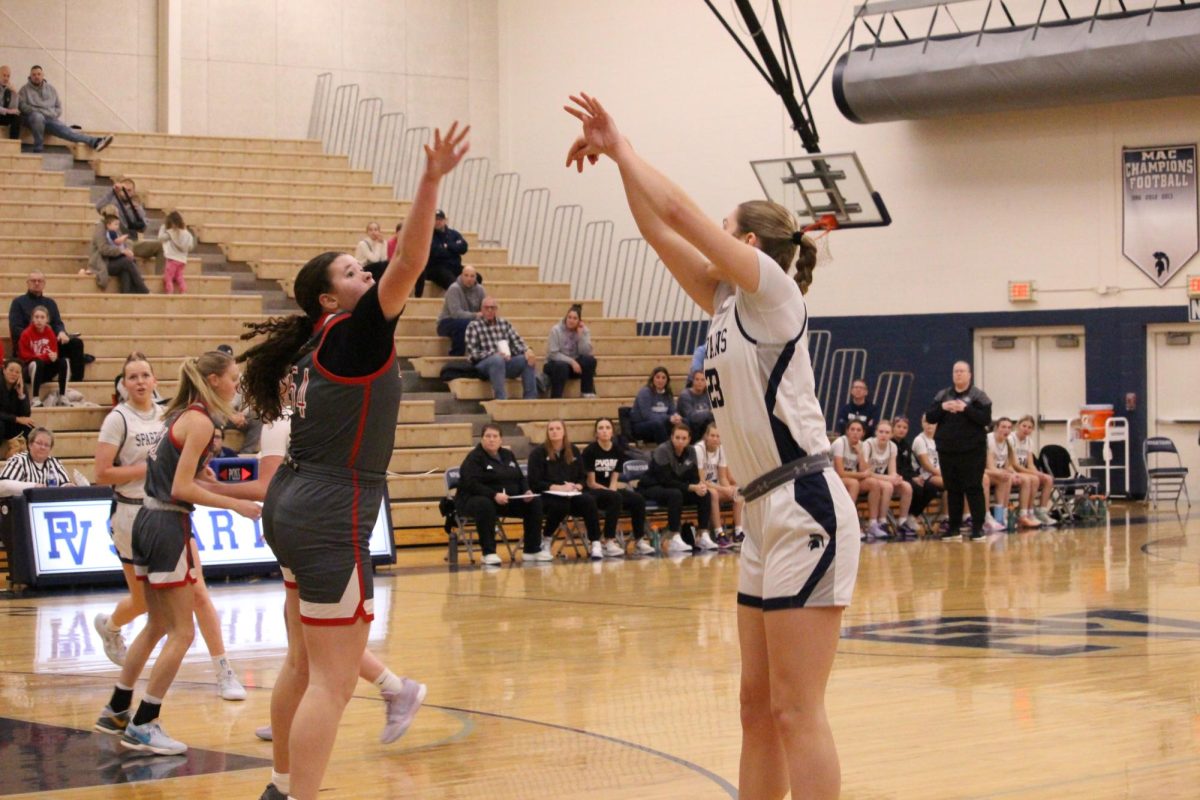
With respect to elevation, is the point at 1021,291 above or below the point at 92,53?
Result: below

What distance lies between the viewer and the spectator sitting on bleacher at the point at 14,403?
593 inches

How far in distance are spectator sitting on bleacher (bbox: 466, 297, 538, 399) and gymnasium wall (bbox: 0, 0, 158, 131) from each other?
835cm

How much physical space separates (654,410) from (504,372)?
193 centimetres

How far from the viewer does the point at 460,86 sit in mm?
27109

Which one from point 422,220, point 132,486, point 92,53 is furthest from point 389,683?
point 92,53

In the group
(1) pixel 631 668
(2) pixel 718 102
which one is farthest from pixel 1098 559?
(2) pixel 718 102

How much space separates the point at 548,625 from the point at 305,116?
56.8ft

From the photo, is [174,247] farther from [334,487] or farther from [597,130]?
[597,130]

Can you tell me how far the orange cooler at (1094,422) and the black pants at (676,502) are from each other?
7214 millimetres

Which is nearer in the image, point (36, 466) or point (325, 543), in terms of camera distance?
point (325, 543)

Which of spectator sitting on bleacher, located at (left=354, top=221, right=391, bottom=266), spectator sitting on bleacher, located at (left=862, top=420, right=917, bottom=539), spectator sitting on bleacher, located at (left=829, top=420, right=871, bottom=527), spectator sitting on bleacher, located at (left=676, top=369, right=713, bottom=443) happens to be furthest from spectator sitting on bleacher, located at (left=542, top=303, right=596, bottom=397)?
spectator sitting on bleacher, located at (left=862, top=420, right=917, bottom=539)

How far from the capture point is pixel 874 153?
23188 millimetres

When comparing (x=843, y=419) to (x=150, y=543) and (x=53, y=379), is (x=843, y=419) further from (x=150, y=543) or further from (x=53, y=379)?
(x=150, y=543)

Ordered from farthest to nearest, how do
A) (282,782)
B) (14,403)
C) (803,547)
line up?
(14,403) → (282,782) → (803,547)
